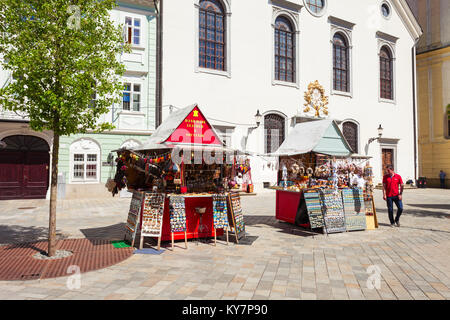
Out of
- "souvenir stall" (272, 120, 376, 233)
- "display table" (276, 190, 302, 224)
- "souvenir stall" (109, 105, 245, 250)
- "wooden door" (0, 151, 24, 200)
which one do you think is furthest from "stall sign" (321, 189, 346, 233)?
"wooden door" (0, 151, 24, 200)

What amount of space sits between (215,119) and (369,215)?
1090 centimetres

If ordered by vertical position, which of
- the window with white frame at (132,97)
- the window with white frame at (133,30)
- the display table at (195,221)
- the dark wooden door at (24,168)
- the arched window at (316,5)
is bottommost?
the display table at (195,221)

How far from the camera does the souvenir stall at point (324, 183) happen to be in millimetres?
8375

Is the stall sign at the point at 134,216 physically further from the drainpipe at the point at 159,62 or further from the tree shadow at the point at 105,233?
the drainpipe at the point at 159,62

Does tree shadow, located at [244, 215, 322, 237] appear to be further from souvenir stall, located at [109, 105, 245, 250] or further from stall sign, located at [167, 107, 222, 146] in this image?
stall sign, located at [167, 107, 222, 146]

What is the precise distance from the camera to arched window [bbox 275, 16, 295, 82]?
2069cm


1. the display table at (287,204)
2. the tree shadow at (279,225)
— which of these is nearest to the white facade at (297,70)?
the tree shadow at (279,225)

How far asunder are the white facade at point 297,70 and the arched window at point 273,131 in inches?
15.7

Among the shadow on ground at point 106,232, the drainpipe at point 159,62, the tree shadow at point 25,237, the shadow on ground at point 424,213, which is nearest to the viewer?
the tree shadow at point 25,237

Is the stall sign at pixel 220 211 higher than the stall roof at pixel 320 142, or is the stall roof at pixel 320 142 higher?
the stall roof at pixel 320 142

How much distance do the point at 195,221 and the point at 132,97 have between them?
1117 centimetres

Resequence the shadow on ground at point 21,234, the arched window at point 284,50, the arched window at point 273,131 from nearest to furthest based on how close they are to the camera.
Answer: the shadow on ground at point 21,234, the arched window at point 273,131, the arched window at point 284,50

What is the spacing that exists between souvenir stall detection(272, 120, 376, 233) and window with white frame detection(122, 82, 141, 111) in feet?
32.2

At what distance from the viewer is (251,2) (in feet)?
64.0
